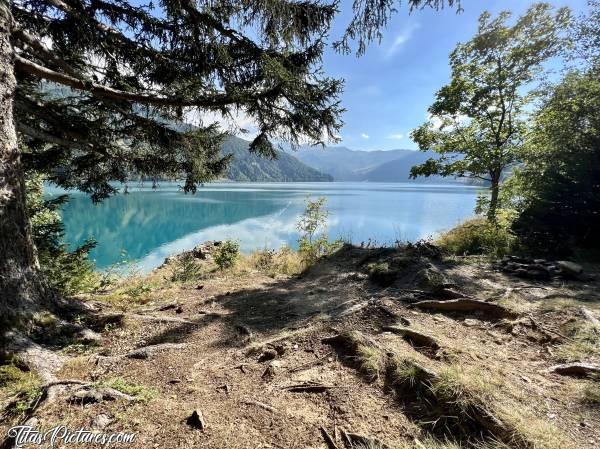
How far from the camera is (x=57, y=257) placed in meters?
5.98

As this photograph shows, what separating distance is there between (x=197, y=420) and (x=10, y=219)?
3.02 m

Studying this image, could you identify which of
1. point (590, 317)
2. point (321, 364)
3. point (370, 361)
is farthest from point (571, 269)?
point (321, 364)

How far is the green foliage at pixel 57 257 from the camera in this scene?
18.4 feet

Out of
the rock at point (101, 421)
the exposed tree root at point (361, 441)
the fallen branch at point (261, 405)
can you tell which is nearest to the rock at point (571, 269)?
the exposed tree root at point (361, 441)

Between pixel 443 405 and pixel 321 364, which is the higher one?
pixel 443 405

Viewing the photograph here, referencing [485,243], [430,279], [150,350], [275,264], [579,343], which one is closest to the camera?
[579,343]

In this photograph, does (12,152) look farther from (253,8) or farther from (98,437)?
(253,8)

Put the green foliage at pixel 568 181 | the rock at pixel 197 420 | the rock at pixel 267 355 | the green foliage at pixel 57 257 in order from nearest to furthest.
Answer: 1. the rock at pixel 197 420
2. the rock at pixel 267 355
3. the green foliage at pixel 57 257
4. the green foliage at pixel 568 181

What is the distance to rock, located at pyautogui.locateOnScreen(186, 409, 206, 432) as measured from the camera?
2082 millimetres

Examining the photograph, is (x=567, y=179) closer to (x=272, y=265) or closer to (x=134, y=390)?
(x=272, y=265)

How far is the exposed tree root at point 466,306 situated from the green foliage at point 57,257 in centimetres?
658

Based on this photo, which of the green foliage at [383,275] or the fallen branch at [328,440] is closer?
the fallen branch at [328,440]

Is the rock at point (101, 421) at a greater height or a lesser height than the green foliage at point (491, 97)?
lesser

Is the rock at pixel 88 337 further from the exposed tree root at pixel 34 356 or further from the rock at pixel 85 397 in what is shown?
the rock at pixel 85 397
